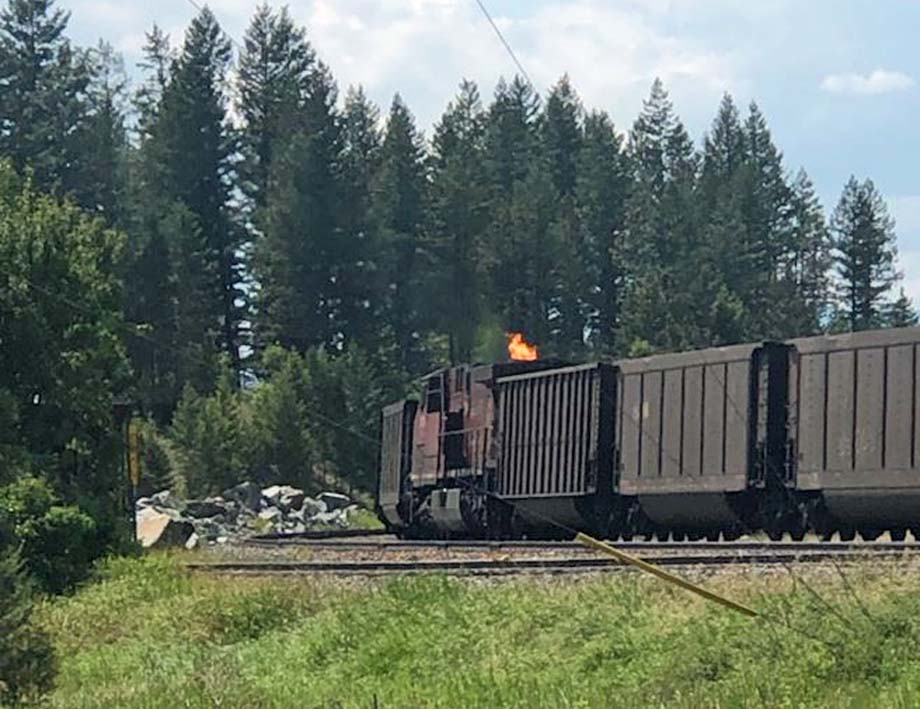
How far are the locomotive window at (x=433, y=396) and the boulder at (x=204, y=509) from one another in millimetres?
17572

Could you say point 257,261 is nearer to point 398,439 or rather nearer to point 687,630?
point 398,439

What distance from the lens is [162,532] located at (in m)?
41.3

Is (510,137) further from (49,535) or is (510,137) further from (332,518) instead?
(49,535)

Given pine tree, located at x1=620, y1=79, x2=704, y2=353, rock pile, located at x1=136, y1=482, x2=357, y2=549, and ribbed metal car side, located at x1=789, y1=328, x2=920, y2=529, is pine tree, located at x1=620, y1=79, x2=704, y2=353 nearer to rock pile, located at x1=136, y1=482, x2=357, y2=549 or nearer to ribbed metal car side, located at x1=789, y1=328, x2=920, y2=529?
rock pile, located at x1=136, y1=482, x2=357, y2=549

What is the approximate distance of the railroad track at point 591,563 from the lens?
19.0 metres

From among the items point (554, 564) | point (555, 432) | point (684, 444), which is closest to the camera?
point (554, 564)

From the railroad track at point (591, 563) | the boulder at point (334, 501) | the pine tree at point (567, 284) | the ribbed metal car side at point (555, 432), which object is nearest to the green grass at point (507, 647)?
the railroad track at point (591, 563)

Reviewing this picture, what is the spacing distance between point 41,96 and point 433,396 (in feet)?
211

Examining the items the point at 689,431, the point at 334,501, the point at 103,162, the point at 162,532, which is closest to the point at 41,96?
the point at 103,162

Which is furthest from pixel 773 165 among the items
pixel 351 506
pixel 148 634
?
pixel 148 634

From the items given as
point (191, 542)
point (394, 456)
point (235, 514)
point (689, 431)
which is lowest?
point (191, 542)

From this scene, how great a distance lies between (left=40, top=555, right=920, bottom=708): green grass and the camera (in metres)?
13.8

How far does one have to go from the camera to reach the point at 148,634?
22.5 metres

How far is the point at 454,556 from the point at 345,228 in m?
59.0
